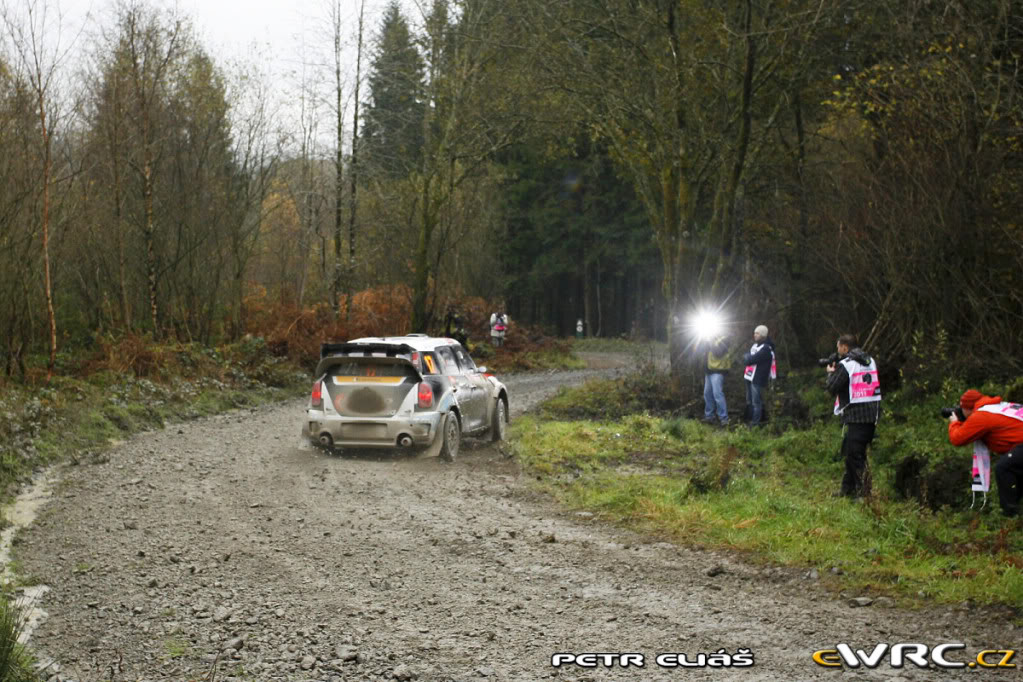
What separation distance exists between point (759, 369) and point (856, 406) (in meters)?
6.63

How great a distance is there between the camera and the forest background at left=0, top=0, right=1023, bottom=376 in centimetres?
1595

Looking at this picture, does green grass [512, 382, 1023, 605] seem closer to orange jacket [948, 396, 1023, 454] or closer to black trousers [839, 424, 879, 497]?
black trousers [839, 424, 879, 497]

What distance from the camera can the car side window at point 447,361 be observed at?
14406mm

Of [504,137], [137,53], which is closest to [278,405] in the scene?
[137,53]

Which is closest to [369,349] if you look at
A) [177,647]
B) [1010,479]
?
[177,647]

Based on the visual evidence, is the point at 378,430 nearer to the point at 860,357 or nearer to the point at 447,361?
the point at 447,361

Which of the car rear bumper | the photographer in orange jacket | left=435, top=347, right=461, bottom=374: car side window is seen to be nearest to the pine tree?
left=435, top=347, right=461, bottom=374: car side window

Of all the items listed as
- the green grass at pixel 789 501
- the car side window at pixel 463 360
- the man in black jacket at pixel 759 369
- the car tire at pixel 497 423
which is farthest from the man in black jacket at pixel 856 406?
the man in black jacket at pixel 759 369

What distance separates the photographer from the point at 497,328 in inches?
1411

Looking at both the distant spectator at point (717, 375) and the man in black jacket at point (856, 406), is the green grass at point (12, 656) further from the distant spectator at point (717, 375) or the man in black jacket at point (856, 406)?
the distant spectator at point (717, 375)

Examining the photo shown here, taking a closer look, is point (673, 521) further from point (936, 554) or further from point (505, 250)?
point (505, 250)

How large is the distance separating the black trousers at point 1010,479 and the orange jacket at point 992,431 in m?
0.11

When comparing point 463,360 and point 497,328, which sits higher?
point 497,328

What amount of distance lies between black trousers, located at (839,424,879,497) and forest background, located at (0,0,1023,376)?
471cm
